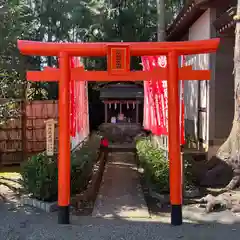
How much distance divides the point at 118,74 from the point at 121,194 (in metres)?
3.56

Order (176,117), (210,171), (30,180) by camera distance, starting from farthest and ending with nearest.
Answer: (210,171)
(30,180)
(176,117)

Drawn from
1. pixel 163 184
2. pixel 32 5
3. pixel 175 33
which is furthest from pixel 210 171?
pixel 32 5

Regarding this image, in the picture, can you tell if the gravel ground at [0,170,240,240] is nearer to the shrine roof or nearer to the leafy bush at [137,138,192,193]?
the leafy bush at [137,138,192,193]

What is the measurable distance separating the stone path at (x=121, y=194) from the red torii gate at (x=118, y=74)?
3.31ft

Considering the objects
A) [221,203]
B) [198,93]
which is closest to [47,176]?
[221,203]

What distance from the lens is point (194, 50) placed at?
22.8ft

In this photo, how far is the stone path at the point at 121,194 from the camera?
761 cm

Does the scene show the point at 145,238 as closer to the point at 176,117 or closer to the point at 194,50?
the point at 176,117

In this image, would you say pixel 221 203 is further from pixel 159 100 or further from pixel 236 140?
pixel 159 100

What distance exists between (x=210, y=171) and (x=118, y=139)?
34.7 feet

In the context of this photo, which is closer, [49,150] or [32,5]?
[49,150]

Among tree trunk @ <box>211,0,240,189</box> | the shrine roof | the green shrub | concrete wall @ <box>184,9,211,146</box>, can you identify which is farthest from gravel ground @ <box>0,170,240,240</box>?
the shrine roof

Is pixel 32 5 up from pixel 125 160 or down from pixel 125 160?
up

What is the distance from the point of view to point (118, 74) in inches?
269
